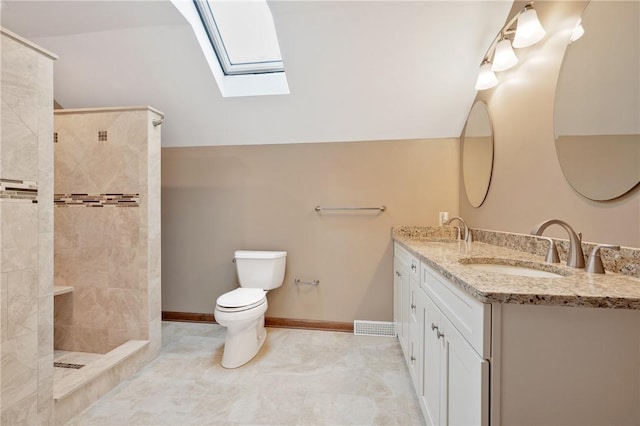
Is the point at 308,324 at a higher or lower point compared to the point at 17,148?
lower

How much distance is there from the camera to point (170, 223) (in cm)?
264

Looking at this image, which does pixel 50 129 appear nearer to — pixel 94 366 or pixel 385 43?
pixel 94 366

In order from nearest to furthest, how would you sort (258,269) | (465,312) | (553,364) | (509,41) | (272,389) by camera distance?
(553,364), (465,312), (509,41), (272,389), (258,269)

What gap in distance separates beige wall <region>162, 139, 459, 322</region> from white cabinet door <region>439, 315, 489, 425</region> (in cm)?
141

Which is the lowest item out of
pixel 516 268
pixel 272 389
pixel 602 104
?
pixel 272 389

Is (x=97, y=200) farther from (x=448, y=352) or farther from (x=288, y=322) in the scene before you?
(x=448, y=352)

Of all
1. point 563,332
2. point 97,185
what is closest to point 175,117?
point 97,185

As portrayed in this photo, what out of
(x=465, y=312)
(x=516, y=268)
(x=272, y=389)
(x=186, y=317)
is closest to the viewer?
(x=465, y=312)

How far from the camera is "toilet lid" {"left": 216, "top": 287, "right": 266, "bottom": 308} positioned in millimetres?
1855

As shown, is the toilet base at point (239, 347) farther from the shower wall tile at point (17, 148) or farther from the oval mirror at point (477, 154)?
the oval mirror at point (477, 154)

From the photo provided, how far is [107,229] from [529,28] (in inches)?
110

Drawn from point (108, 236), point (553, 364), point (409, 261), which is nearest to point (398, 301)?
point (409, 261)

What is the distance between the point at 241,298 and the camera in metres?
1.95

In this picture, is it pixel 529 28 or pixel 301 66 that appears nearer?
pixel 529 28
